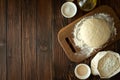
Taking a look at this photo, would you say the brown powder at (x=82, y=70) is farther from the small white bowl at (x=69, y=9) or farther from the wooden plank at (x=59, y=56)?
the small white bowl at (x=69, y=9)

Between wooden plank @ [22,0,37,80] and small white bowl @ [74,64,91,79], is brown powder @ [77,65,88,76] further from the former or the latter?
wooden plank @ [22,0,37,80]

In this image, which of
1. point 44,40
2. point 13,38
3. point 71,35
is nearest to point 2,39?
point 13,38

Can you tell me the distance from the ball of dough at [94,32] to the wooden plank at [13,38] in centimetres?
26

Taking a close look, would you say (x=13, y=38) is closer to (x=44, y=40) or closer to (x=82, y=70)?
(x=44, y=40)

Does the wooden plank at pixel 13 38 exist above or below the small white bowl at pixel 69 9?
below

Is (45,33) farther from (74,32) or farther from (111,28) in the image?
(111,28)

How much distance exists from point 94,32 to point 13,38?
336 mm

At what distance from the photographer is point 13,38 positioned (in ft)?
3.77

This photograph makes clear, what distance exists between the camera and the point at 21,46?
1149 millimetres

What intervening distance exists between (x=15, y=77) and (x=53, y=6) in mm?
332

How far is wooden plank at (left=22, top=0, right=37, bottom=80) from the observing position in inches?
45.1

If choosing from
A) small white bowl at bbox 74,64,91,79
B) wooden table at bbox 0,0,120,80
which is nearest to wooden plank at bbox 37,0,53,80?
wooden table at bbox 0,0,120,80

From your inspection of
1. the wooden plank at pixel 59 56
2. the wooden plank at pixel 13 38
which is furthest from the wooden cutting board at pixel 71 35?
the wooden plank at pixel 13 38

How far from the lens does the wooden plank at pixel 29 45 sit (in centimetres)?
115
